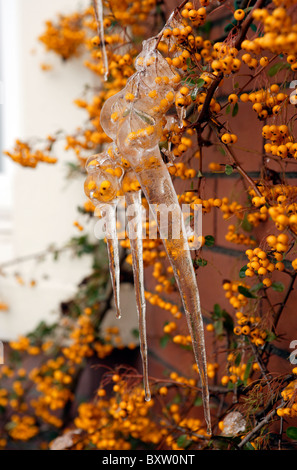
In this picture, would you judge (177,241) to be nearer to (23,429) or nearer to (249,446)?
(249,446)

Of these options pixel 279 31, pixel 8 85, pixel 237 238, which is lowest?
pixel 237 238

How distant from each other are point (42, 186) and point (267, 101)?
123cm

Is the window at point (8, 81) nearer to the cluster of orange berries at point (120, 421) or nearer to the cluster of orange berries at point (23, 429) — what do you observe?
the cluster of orange berries at point (23, 429)

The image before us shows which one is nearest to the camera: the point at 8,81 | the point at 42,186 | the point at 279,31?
the point at 279,31

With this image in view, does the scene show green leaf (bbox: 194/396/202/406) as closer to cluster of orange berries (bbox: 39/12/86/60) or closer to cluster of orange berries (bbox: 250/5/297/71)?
cluster of orange berries (bbox: 250/5/297/71)

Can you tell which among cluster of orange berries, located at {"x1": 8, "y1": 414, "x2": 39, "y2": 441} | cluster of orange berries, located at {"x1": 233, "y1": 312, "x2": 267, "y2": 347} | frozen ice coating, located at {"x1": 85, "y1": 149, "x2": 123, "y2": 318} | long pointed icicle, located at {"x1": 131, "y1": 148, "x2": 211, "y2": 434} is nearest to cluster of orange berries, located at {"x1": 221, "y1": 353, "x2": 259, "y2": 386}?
cluster of orange berries, located at {"x1": 233, "y1": 312, "x2": 267, "y2": 347}

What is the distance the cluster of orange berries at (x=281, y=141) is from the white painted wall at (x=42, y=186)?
1.03m

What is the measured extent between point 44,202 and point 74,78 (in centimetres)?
47

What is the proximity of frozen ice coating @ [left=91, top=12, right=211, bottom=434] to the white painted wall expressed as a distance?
0.93m

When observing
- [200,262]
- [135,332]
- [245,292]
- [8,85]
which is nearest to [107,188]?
[200,262]

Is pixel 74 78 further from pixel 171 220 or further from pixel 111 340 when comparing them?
pixel 171 220

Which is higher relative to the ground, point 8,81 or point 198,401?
point 8,81

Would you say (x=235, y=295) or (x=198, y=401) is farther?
(x=198, y=401)

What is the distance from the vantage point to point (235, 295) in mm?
864
